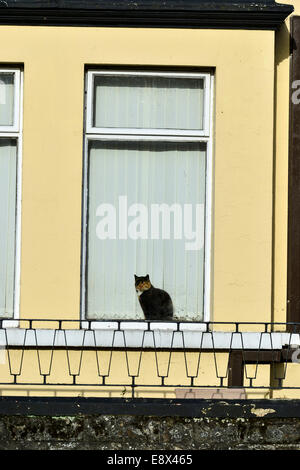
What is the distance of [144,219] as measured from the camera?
10.9 meters

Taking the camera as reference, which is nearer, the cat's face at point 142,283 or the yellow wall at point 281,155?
the cat's face at point 142,283

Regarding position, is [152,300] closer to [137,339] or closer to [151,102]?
[137,339]

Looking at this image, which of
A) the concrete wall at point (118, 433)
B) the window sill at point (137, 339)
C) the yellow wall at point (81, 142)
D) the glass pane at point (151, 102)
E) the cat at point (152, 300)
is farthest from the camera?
the glass pane at point (151, 102)

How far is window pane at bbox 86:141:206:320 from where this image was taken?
10.9m

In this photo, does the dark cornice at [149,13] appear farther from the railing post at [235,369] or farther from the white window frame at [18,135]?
the railing post at [235,369]

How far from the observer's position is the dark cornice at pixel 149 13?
10.7m

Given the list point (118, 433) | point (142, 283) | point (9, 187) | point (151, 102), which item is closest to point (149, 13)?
point (151, 102)

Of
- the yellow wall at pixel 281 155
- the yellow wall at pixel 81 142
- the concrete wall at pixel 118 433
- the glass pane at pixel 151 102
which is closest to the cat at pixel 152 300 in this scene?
the yellow wall at pixel 81 142

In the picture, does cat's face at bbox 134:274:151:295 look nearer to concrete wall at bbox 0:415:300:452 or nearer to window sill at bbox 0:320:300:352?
window sill at bbox 0:320:300:352

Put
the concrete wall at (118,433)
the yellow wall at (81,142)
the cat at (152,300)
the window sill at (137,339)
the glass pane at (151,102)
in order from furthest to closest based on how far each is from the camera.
→ the glass pane at (151,102) → the cat at (152,300) → the yellow wall at (81,142) → the window sill at (137,339) → the concrete wall at (118,433)

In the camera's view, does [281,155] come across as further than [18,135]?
Yes

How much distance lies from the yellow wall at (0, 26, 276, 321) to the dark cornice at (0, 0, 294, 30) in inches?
2.9

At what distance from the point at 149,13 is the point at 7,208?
2.17 metres

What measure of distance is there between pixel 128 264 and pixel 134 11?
227cm
